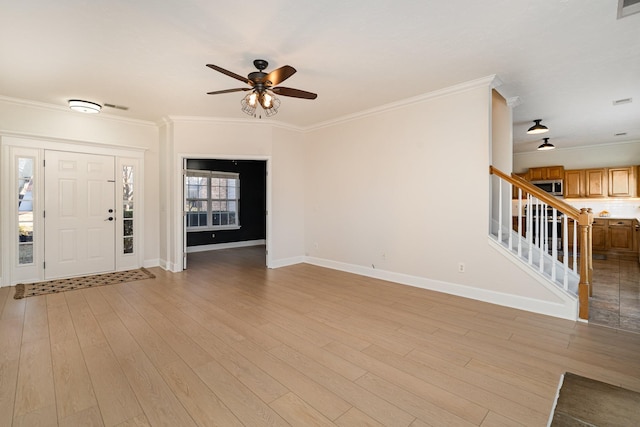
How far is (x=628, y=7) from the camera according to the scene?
2.33 metres

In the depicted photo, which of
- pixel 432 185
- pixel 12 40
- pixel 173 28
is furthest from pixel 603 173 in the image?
pixel 12 40

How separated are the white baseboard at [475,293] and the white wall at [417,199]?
0.01 meters

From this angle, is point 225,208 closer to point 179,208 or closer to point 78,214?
point 179,208

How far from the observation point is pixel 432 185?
4195 mm

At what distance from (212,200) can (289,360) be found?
6.56m

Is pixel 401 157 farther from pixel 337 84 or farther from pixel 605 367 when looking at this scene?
pixel 605 367

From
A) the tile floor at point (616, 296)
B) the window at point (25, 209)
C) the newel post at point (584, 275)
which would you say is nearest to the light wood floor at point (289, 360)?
the newel post at point (584, 275)

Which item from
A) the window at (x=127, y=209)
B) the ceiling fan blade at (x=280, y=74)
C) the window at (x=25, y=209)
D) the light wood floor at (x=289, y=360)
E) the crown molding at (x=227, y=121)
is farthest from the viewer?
the window at (x=127, y=209)

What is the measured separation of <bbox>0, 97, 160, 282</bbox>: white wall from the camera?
4.35m

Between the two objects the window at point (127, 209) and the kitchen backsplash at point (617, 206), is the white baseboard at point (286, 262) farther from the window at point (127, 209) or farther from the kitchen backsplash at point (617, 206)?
the kitchen backsplash at point (617, 206)

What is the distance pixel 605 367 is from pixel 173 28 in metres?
4.47

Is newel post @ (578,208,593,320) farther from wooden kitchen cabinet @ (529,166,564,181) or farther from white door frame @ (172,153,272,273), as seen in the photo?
wooden kitchen cabinet @ (529,166,564,181)

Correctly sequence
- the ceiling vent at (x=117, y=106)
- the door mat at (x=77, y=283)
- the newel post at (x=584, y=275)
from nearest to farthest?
the newel post at (x=584, y=275) → the door mat at (x=77, y=283) → the ceiling vent at (x=117, y=106)

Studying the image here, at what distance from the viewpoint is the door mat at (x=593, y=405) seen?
5.47 feet
